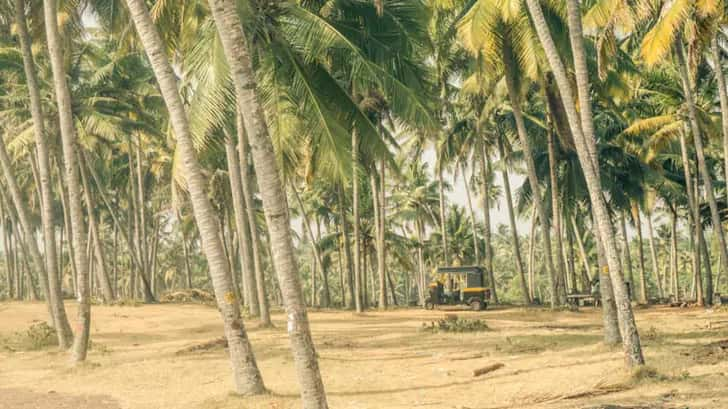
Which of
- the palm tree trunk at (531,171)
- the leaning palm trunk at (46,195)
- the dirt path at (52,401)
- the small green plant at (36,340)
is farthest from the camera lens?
the palm tree trunk at (531,171)

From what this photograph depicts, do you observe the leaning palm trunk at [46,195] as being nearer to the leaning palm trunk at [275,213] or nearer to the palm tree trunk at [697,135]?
the leaning palm trunk at [275,213]

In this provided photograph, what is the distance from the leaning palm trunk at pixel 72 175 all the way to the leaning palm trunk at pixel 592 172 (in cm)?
1027

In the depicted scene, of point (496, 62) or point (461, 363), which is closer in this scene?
point (461, 363)

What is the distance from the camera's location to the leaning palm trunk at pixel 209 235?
390 inches

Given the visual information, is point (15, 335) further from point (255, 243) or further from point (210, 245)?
point (210, 245)

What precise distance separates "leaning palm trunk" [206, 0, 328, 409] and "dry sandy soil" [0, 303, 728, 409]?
1917mm

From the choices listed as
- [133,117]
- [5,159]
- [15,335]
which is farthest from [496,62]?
[133,117]

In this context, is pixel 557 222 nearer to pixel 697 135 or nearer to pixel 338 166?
pixel 697 135

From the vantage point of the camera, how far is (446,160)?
36656 mm

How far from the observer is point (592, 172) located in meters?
10.4

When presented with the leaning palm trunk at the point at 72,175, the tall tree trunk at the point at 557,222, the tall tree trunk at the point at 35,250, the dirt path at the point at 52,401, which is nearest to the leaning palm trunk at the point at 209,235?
the dirt path at the point at 52,401

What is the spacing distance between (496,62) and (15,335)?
17470 millimetres

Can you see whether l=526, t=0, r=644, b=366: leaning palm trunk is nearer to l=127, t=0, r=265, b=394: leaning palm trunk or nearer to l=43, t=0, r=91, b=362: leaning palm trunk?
l=127, t=0, r=265, b=394: leaning palm trunk

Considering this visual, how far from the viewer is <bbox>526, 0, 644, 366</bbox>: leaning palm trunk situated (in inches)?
390
